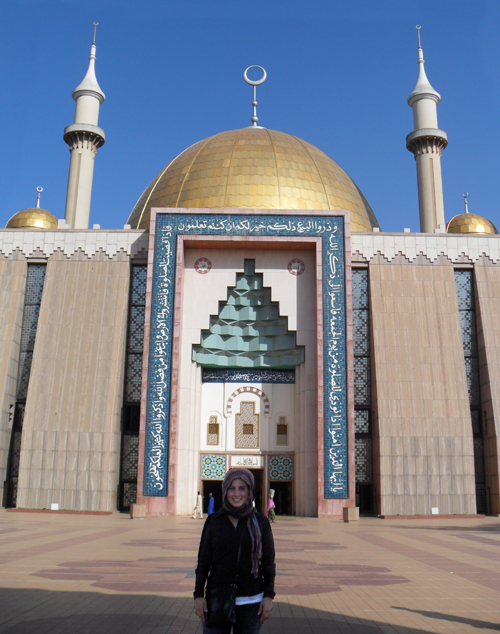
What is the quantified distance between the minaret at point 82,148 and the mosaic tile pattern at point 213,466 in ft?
32.3

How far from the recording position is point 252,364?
1908 cm

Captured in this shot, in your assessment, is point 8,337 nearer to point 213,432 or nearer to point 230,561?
point 213,432

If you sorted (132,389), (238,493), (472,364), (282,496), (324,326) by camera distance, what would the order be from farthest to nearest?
(472,364) < (282,496) < (132,389) < (324,326) < (238,493)

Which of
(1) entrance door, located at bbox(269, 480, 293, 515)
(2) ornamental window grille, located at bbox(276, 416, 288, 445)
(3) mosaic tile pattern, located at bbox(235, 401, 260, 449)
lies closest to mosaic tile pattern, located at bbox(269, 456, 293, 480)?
(1) entrance door, located at bbox(269, 480, 293, 515)

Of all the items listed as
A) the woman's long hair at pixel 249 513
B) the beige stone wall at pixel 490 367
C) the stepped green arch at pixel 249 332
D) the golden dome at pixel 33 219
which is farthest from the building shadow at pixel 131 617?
the golden dome at pixel 33 219

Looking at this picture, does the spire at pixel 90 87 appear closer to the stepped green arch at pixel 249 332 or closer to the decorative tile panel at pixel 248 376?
the stepped green arch at pixel 249 332

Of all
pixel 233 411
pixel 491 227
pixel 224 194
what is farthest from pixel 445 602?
pixel 491 227

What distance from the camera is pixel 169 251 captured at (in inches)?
725

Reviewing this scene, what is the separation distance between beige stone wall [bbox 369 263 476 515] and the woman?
48.4ft

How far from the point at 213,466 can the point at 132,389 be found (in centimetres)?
330

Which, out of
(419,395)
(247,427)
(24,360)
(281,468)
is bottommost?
(281,468)

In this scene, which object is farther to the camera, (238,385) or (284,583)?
(238,385)

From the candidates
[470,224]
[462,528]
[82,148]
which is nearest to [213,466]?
[462,528]

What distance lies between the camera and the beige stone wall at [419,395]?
55.6 ft
